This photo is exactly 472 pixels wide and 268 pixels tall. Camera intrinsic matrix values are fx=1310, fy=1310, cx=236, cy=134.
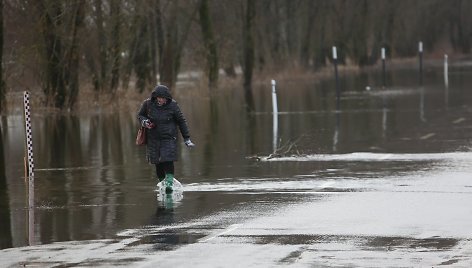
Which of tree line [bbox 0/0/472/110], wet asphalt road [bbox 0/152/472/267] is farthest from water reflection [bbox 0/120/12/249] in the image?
tree line [bbox 0/0/472/110]

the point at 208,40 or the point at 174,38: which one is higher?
the point at 174,38

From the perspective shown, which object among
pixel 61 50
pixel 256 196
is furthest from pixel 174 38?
pixel 256 196

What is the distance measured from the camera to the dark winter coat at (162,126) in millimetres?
16844

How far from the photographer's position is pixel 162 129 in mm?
16938

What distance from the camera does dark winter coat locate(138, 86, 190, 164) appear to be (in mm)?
16844

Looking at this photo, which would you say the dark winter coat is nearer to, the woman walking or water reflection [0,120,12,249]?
the woman walking

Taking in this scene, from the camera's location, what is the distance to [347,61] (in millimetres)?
89125

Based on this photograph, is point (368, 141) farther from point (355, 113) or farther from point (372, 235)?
point (372, 235)

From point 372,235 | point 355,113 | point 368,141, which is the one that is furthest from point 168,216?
point 355,113

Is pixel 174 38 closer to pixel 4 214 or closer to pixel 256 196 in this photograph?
pixel 256 196

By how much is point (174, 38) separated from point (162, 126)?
121 ft

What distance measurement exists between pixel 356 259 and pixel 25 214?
17.9 feet

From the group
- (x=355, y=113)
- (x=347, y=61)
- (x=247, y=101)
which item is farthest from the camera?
(x=347, y=61)

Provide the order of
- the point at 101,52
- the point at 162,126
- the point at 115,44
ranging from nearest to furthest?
the point at 162,126 < the point at 115,44 < the point at 101,52
